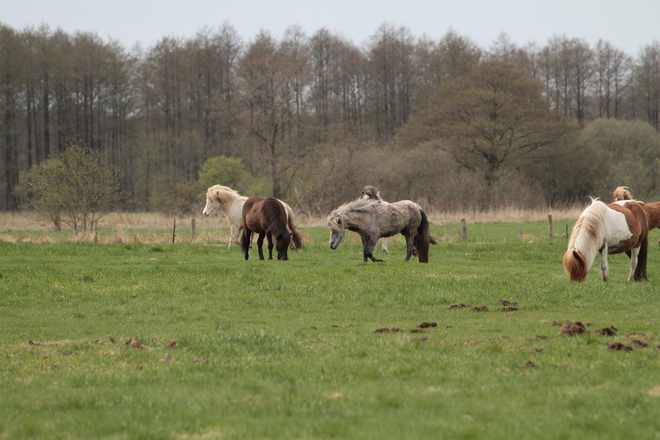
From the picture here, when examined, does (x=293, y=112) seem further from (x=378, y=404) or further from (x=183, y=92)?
(x=378, y=404)

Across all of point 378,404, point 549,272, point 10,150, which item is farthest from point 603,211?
point 10,150

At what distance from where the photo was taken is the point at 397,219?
1612cm

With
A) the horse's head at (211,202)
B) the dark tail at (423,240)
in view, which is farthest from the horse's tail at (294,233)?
the dark tail at (423,240)

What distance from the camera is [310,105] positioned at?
162ft

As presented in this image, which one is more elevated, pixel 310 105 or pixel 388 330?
pixel 310 105

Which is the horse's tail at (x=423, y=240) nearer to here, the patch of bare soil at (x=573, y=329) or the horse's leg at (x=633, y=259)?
the horse's leg at (x=633, y=259)

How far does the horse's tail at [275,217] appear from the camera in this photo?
55.5 ft

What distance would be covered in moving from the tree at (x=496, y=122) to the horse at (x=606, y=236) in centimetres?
3434

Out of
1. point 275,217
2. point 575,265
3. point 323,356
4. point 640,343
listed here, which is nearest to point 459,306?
point 575,265

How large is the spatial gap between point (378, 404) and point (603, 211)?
8.76 metres

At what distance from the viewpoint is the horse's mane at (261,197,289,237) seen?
55.5ft

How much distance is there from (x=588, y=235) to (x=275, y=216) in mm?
9009

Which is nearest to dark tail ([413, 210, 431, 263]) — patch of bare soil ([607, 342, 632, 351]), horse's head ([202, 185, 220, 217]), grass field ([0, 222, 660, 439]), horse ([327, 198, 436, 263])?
horse ([327, 198, 436, 263])

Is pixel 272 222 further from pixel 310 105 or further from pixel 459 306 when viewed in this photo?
pixel 310 105
